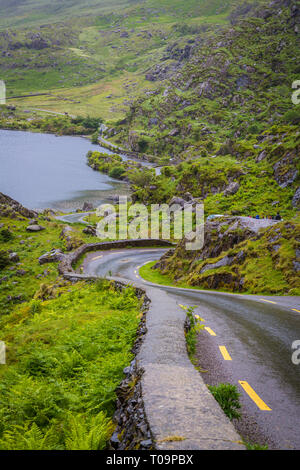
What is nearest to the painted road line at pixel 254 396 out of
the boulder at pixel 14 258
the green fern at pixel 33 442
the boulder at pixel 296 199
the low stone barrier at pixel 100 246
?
the green fern at pixel 33 442

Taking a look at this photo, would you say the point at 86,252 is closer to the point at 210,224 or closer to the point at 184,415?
the point at 210,224

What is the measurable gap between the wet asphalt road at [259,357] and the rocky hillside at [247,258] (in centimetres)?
Result: 283

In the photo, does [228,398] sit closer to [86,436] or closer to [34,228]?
[86,436]

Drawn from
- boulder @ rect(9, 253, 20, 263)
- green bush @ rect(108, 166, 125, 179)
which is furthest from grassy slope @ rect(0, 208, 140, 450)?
green bush @ rect(108, 166, 125, 179)

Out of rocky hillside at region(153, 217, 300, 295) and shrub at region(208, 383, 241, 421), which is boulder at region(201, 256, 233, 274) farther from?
shrub at region(208, 383, 241, 421)

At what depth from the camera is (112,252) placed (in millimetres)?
44188

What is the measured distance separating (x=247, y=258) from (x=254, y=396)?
53.1 feet

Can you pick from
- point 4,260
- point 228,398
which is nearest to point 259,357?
point 228,398

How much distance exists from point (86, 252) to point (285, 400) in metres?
37.7

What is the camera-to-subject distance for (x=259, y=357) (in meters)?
8.70

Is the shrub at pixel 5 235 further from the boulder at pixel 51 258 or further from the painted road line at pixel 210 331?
the painted road line at pixel 210 331

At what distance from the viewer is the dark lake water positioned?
107 m
